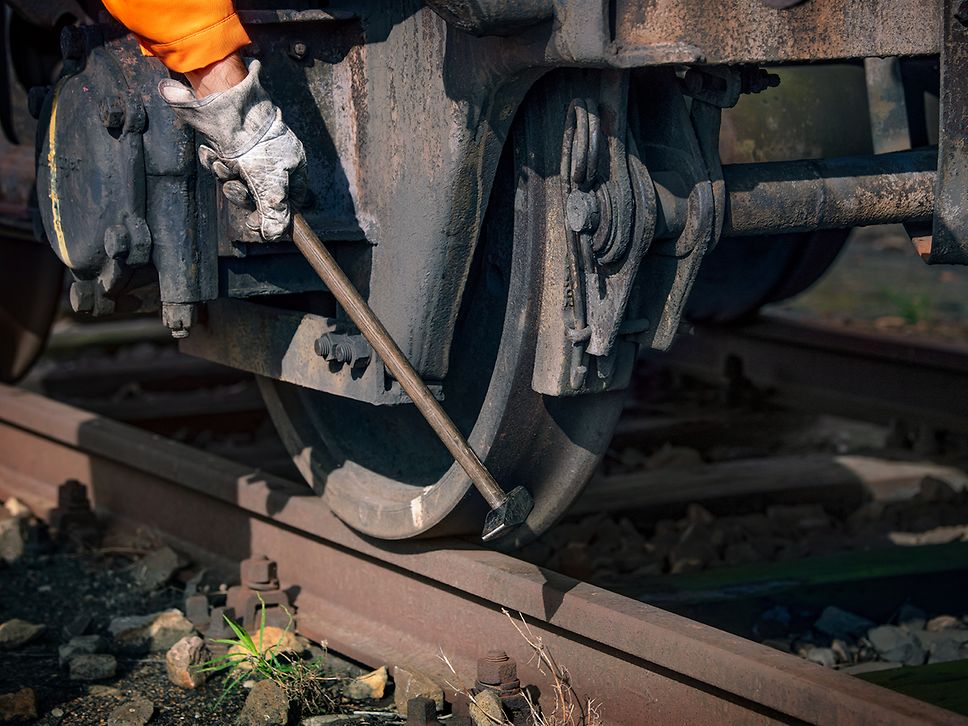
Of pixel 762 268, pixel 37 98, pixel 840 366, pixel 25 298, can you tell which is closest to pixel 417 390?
pixel 37 98

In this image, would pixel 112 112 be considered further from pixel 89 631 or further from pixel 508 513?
pixel 89 631

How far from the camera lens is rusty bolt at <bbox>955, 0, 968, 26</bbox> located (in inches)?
102

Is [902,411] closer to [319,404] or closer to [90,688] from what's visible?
[319,404]

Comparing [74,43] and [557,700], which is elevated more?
[74,43]

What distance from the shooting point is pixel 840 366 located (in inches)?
239

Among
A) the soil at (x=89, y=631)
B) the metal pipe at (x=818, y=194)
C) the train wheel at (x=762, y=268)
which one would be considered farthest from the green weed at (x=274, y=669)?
the train wheel at (x=762, y=268)

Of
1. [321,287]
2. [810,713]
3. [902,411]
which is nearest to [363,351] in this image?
[321,287]

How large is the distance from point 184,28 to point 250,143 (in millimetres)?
253

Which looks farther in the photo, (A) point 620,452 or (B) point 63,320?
(B) point 63,320

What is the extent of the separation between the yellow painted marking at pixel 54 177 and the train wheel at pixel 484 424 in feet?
2.61

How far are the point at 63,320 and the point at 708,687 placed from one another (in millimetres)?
6344

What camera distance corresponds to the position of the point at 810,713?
103 inches

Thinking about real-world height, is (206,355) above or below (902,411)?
above

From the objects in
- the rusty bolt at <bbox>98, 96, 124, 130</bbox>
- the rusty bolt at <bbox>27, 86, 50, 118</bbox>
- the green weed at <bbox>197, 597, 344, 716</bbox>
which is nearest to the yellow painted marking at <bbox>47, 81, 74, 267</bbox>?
the rusty bolt at <bbox>27, 86, 50, 118</bbox>
